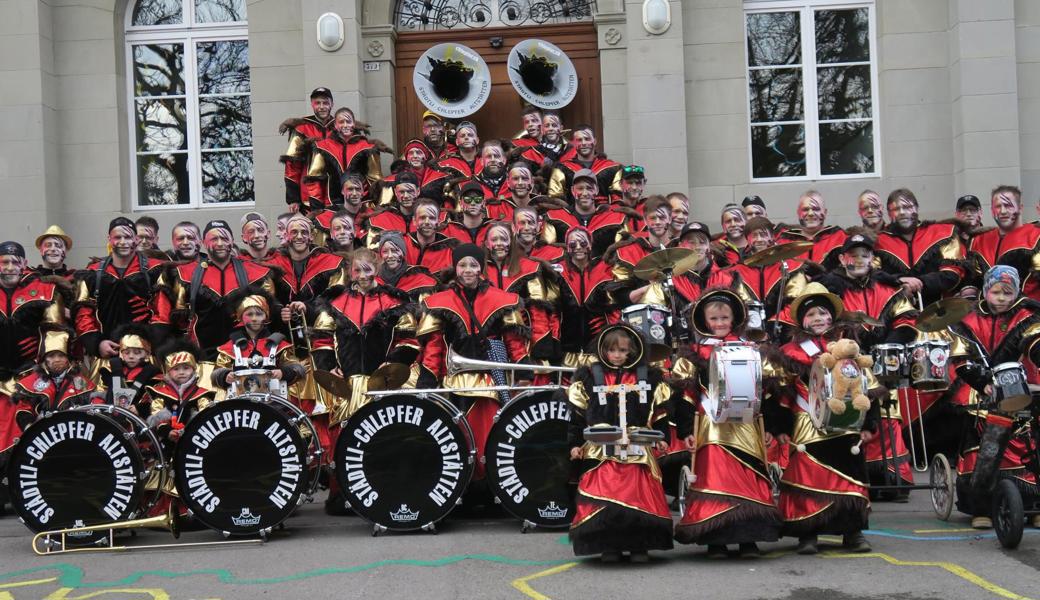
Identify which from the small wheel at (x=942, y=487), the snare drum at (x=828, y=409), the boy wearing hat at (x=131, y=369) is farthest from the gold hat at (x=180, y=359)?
the small wheel at (x=942, y=487)

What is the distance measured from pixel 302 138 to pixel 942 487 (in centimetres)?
797

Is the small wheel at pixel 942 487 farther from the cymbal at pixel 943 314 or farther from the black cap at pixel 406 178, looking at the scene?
the black cap at pixel 406 178

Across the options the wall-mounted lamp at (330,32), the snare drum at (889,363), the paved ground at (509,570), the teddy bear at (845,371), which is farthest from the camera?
the wall-mounted lamp at (330,32)

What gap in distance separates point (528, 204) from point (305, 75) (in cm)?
446

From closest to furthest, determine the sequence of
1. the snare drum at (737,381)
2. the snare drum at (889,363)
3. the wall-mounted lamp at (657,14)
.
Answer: the snare drum at (737,381) < the snare drum at (889,363) < the wall-mounted lamp at (657,14)

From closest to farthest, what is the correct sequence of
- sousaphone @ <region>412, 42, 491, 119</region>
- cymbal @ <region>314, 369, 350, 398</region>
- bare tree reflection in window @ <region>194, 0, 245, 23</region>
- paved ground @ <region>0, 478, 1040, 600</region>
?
paved ground @ <region>0, 478, 1040, 600</region>
cymbal @ <region>314, 369, 350, 398</region>
sousaphone @ <region>412, 42, 491, 119</region>
bare tree reflection in window @ <region>194, 0, 245, 23</region>

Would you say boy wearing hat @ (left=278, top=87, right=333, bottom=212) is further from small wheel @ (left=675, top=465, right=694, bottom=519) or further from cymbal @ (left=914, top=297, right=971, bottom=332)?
cymbal @ (left=914, top=297, right=971, bottom=332)

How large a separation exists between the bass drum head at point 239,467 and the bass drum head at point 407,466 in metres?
0.37

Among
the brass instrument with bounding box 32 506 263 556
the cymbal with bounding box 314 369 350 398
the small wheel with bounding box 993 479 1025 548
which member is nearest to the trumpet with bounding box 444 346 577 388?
the cymbal with bounding box 314 369 350 398

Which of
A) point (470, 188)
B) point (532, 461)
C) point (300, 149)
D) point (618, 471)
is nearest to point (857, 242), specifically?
point (532, 461)

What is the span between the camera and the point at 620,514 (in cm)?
779

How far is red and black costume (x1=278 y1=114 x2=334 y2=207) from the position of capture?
14.3 m

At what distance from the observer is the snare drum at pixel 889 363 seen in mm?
8570

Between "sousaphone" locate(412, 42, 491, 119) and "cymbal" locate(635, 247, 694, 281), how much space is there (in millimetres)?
6805
